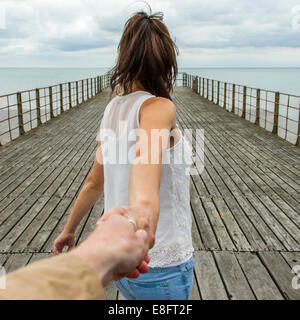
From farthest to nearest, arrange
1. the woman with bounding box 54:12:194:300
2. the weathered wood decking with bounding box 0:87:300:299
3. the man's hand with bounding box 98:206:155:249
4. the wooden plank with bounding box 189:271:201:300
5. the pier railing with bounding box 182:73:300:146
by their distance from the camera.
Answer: the pier railing with bounding box 182:73:300:146 → the weathered wood decking with bounding box 0:87:300:299 → the wooden plank with bounding box 189:271:201:300 → the woman with bounding box 54:12:194:300 → the man's hand with bounding box 98:206:155:249

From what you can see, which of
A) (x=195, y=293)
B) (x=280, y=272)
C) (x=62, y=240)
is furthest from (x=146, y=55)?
(x=280, y=272)

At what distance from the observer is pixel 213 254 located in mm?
3191

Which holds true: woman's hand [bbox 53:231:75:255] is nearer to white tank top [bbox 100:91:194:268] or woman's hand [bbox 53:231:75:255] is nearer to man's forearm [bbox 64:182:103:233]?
man's forearm [bbox 64:182:103:233]

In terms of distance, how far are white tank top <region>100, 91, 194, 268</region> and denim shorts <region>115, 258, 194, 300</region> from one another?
0.03 m

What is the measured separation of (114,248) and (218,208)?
3.81 metres

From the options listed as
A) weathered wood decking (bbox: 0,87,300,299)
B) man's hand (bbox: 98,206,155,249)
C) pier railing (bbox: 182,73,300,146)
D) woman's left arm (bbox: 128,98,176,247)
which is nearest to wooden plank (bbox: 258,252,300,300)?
weathered wood decking (bbox: 0,87,300,299)

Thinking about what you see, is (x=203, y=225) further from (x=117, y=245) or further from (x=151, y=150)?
(x=117, y=245)

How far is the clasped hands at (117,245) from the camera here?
0.54 meters

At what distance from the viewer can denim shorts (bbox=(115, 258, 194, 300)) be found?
3.71 feet

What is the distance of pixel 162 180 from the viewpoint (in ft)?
3.64
